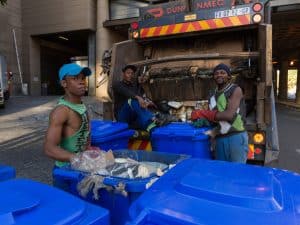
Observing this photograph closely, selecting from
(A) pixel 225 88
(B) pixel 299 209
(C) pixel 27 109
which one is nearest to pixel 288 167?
(A) pixel 225 88

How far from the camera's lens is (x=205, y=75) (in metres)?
4.72

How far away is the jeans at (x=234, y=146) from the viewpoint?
127 inches

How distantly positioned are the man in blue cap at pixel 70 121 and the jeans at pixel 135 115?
144 centimetres

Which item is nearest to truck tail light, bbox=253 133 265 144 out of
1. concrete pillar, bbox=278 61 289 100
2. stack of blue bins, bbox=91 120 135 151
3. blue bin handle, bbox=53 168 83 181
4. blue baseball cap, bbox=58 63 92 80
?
stack of blue bins, bbox=91 120 135 151

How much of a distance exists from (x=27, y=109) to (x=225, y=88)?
1141cm

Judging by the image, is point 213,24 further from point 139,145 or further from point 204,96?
point 139,145

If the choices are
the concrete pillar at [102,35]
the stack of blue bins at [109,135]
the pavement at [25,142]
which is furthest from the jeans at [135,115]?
the concrete pillar at [102,35]

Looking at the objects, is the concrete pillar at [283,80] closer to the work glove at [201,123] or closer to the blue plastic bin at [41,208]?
the work glove at [201,123]

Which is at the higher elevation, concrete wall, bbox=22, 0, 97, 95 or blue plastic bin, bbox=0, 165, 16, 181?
concrete wall, bbox=22, 0, 97, 95

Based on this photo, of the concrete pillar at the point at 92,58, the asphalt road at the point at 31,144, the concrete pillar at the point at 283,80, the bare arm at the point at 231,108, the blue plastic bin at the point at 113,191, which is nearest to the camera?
the blue plastic bin at the point at 113,191

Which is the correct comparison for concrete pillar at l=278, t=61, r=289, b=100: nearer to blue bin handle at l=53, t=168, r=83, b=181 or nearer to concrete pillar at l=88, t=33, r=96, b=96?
concrete pillar at l=88, t=33, r=96, b=96

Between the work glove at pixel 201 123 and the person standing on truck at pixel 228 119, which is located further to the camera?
the work glove at pixel 201 123

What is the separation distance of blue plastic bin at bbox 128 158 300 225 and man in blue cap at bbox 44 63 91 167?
3.31 ft

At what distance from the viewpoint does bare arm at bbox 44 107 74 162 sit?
2.27 m
